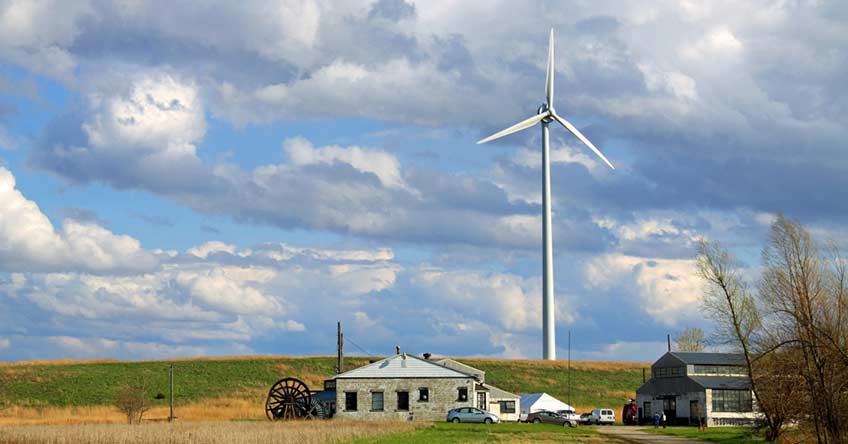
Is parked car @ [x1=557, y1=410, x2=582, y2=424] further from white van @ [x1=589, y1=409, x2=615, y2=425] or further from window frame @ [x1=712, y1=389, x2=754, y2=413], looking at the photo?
window frame @ [x1=712, y1=389, x2=754, y2=413]

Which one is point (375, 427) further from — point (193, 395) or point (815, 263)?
point (193, 395)

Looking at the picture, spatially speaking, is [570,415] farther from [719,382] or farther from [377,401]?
[377,401]

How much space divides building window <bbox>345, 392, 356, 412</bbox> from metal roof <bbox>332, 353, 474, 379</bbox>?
1.15 meters

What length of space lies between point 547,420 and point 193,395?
4218 cm

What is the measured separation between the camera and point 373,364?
7338 cm

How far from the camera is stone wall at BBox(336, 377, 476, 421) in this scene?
71938 millimetres

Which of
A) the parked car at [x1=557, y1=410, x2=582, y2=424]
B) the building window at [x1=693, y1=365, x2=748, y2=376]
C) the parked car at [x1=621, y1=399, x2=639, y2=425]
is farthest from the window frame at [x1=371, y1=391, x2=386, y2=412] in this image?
the building window at [x1=693, y1=365, x2=748, y2=376]

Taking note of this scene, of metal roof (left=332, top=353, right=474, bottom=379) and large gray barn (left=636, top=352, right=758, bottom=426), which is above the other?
metal roof (left=332, top=353, right=474, bottom=379)

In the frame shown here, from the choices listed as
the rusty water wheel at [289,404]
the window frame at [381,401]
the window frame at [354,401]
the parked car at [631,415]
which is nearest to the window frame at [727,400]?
the parked car at [631,415]

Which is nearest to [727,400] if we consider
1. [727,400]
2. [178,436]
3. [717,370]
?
[727,400]

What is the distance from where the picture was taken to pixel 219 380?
115500 mm

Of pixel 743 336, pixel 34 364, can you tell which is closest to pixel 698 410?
pixel 743 336

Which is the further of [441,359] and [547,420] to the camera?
[441,359]

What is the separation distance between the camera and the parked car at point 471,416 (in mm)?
68812
